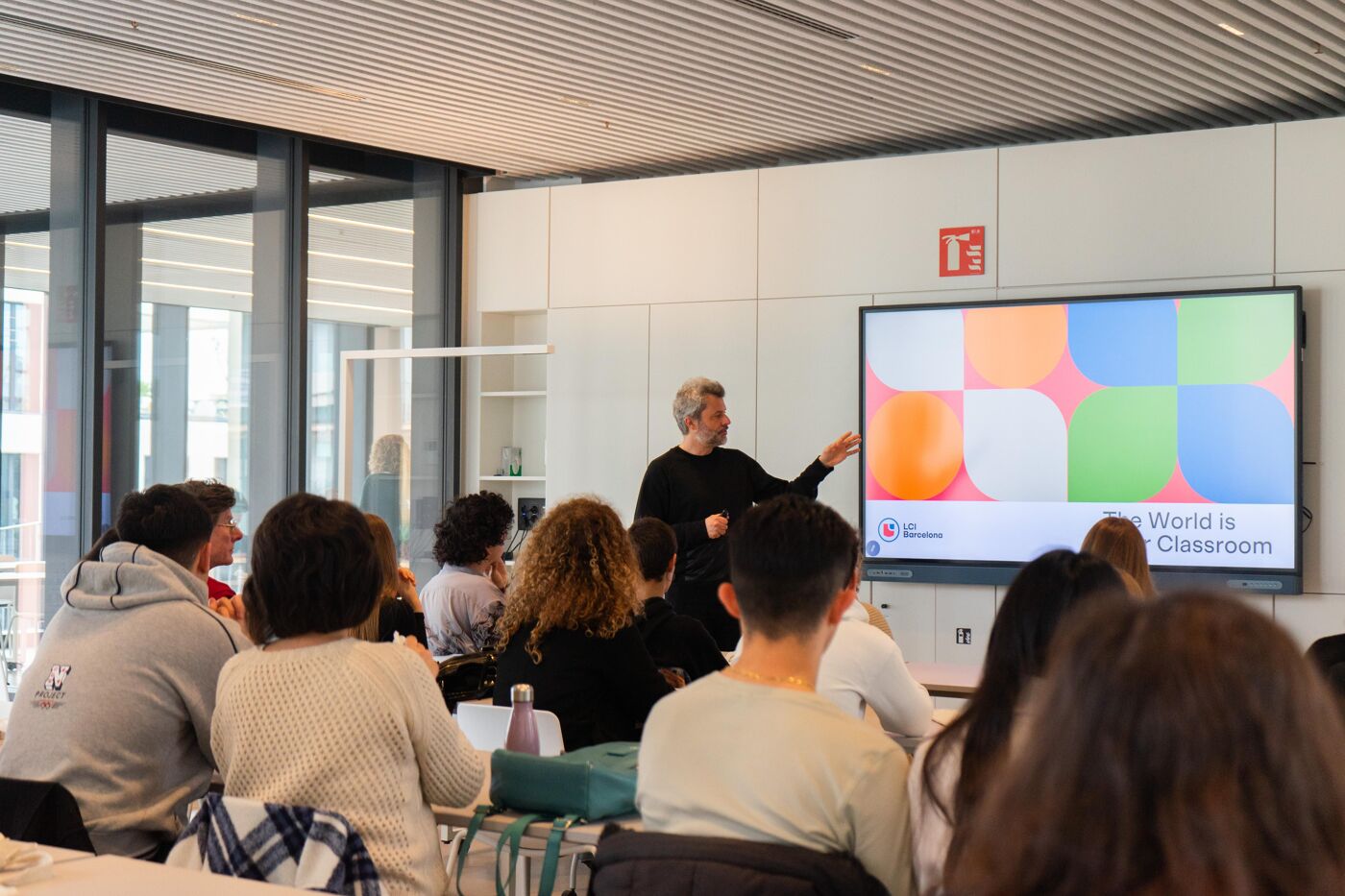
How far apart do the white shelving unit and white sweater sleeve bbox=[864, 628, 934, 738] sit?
17.9 feet

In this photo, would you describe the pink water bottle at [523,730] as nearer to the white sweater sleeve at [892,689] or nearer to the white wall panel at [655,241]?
the white sweater sleeve at [892,689]

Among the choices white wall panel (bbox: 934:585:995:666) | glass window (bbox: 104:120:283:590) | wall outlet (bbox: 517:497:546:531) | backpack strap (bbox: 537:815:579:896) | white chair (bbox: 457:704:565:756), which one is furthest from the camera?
wall outlet (bbox: 517:497:546:531)

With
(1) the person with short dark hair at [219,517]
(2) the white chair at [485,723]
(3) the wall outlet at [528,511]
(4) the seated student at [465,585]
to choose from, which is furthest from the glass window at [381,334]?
(2) the white chair at [485,723]

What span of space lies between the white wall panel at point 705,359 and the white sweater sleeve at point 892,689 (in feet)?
14.2

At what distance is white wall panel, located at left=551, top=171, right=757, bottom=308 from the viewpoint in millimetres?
7730

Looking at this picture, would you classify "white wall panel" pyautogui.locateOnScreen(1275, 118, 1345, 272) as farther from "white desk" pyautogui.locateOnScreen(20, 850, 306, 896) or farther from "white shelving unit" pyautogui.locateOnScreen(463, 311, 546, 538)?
"white desk" pyautogui.locateOnScreen(20, 850, 306, 896)

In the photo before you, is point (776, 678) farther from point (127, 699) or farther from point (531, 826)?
point (127, 699)

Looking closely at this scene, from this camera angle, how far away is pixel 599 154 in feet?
26.6

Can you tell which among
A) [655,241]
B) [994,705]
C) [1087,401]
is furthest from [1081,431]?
[994,705]

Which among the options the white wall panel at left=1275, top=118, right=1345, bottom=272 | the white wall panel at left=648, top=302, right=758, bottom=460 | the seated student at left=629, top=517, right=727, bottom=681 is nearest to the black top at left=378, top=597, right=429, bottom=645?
the seated student at left=629, top=517, right=727, bottom=681

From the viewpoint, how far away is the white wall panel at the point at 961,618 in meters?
7.02

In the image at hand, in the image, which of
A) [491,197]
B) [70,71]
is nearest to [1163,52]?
[491,197]

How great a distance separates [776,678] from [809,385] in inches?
217

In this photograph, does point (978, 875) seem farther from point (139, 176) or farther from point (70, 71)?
point (139, 176)
